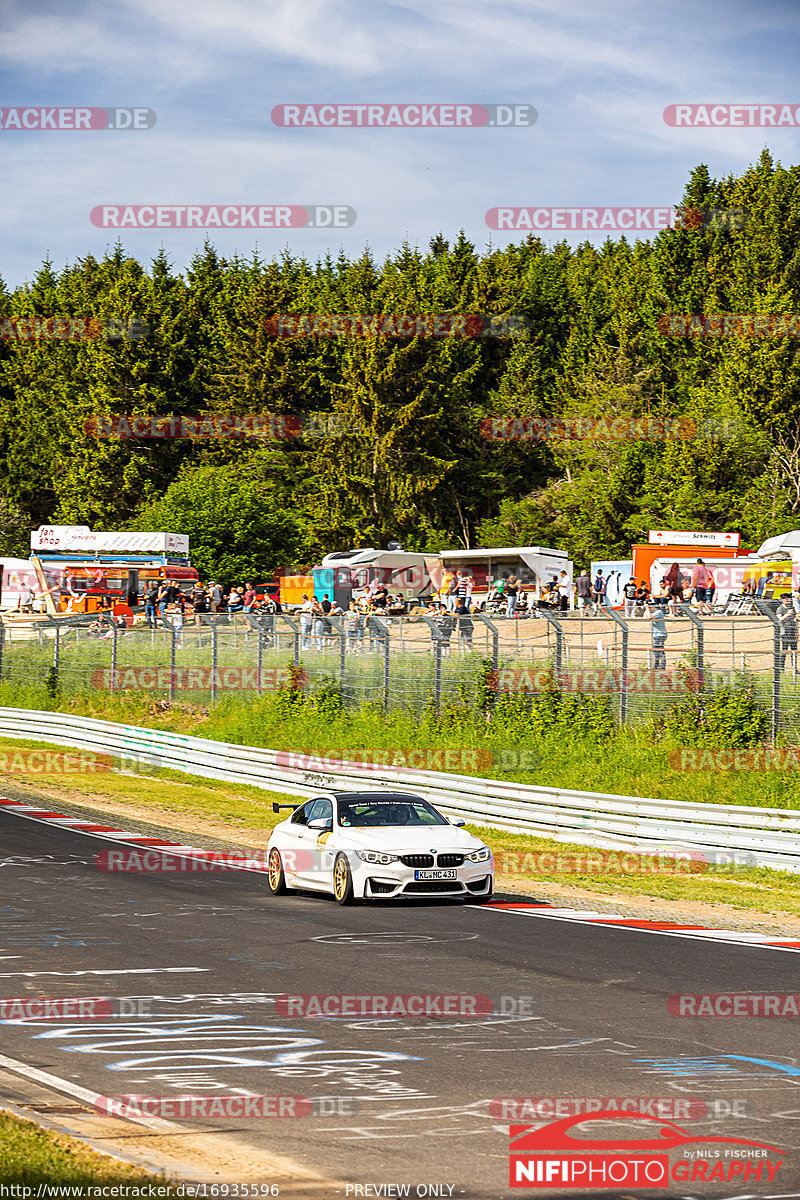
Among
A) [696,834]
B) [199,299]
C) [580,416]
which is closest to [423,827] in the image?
[696,834]

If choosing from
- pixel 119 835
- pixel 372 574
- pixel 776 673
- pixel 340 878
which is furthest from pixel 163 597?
pixel 340 878

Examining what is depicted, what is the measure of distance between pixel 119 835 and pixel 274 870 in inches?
265

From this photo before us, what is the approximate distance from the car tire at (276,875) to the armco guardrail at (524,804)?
583cm

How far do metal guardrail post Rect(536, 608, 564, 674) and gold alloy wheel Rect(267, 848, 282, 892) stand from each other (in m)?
8.63

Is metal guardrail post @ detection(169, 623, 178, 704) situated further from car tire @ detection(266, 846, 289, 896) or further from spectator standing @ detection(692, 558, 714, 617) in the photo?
car tire @ detection(266, 846, 289, 896)

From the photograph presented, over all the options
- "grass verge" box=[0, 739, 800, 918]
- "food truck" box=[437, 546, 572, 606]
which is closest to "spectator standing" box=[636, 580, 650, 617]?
"food truck" box=[437, 546, 572, 606]

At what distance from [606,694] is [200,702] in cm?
1359

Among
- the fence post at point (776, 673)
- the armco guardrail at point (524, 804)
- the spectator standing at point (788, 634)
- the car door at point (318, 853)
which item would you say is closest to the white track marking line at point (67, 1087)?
the car door at point (318, 853)

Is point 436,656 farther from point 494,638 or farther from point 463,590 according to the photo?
point 463,590

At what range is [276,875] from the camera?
1739 cm

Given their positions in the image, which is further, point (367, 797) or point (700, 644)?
point (700, 644)

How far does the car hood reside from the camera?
1575cm

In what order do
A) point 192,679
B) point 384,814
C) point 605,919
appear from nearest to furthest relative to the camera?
point 605,919, point 384,814, point 192,679

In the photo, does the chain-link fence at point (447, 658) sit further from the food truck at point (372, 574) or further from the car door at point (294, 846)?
the food truck at point (372, 574)
